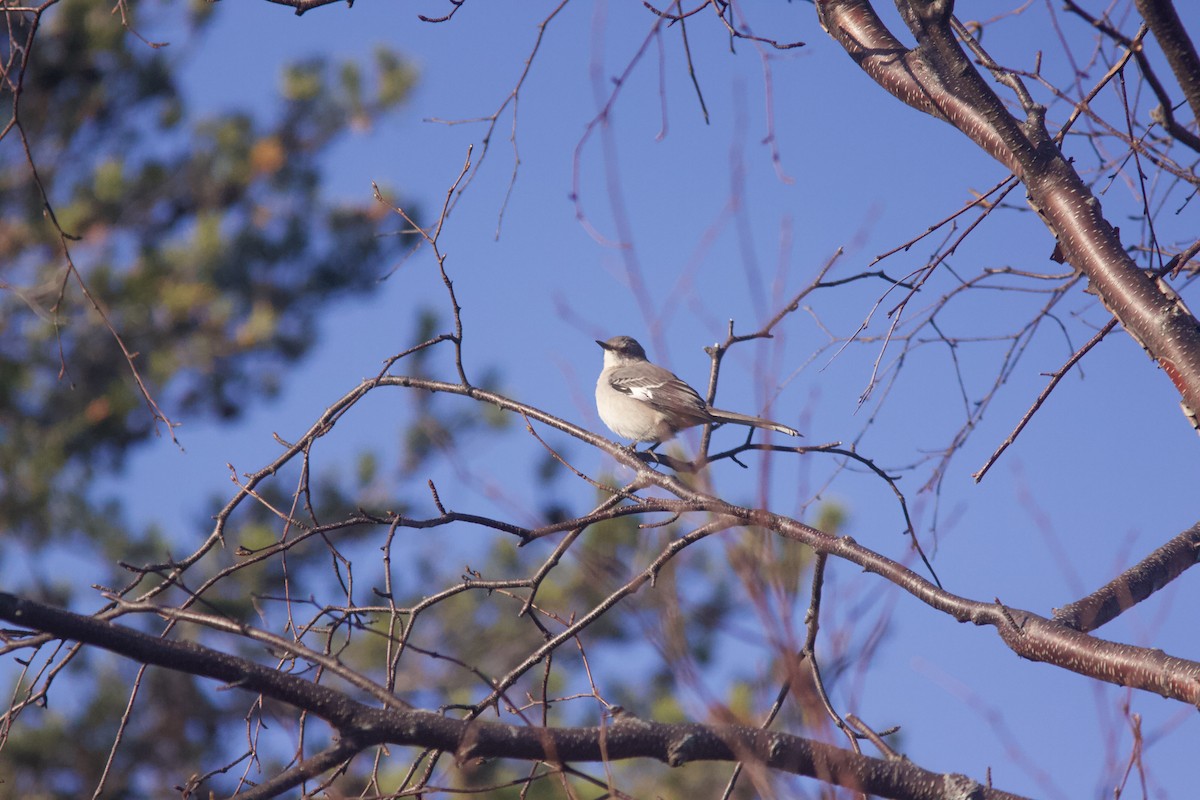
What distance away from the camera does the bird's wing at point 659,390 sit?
691cm

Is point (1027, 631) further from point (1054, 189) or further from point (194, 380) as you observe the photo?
point (194, 380)

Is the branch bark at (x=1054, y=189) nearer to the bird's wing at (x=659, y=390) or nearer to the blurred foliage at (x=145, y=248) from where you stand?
the bird's wing at (x=659, y=390)

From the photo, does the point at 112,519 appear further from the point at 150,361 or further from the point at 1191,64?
the point at 1191,64

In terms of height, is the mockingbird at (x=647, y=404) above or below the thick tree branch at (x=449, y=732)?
above

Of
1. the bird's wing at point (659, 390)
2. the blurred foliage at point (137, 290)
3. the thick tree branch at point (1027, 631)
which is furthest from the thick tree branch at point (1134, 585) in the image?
the blurred foliage at point (137, 290)

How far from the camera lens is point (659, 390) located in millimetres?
7258

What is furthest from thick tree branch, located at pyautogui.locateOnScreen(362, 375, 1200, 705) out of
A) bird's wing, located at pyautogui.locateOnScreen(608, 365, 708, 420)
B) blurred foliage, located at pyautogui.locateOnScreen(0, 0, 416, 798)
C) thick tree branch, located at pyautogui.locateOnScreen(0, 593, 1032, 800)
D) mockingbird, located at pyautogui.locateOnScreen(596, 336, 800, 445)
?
blurred foliage, located at pyautogui.locateOnScreen(0, 0, 416, 798)

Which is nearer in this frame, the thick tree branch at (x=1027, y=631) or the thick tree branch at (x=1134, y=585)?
the thick tree branch at (x=1027, y=631)

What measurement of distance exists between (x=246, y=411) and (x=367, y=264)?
260 centimetres

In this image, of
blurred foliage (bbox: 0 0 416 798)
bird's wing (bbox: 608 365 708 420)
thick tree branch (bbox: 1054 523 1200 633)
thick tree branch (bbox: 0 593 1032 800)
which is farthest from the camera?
blurred foliage (bbox: 0 0 416 798)

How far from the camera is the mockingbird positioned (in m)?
6.97

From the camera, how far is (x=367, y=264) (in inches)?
587

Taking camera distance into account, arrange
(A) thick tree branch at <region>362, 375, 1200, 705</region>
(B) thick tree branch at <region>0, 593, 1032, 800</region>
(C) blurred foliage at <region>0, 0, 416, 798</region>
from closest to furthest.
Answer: (B) thick tree branch at <region>0, 593, 1032, 800</region>
(A) thick tree branch at <region>362, 375, 1200, 705</region>
(C) blurred foliage at <region>0, 0, 416, 798</region>

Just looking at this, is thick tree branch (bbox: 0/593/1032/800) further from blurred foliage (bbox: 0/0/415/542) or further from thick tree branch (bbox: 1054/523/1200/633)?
blurred foliage (bbox: 0/0/415/542)
